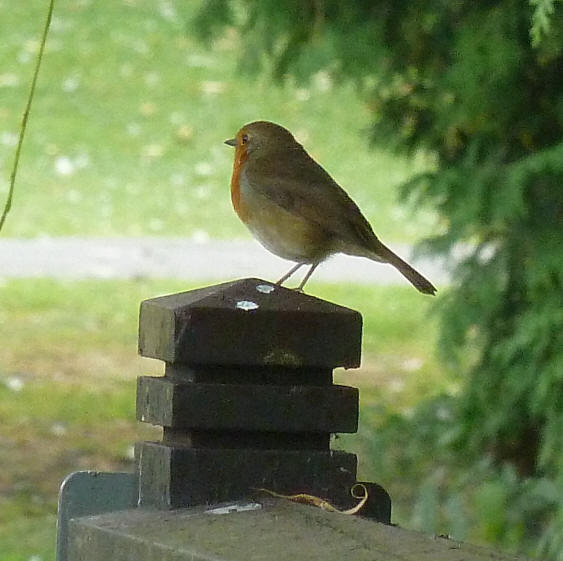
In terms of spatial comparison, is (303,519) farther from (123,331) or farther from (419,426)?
(123,331)

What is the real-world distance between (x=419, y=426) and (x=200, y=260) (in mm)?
6096

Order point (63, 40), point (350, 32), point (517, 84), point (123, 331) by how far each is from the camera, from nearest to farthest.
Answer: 1. point (517, 84)
2. point (350, 32)
3. point (123, 331)
4. point (63, 40)

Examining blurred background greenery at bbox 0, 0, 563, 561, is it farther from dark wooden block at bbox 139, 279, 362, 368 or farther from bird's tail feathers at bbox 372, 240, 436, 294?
dark wooden block at bbox 139, 279, 362, 368

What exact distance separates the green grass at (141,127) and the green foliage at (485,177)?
6.61 meters

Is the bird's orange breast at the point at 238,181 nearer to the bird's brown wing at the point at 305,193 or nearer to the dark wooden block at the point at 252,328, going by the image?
the bird's brown wing at the point at 305,193

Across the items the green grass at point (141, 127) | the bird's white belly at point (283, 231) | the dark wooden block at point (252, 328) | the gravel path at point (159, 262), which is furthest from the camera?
the green grass at point (141, 127)

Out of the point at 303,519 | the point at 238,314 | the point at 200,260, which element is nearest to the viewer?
the point at 303,519

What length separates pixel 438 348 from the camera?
5.53 m

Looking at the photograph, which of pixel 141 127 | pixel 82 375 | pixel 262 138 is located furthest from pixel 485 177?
pixel 141 127

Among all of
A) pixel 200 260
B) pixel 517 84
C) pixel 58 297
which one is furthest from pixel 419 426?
pixel 200 260

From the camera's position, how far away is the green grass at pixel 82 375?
6844 mm

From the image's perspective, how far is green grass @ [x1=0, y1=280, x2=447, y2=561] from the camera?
6.84m

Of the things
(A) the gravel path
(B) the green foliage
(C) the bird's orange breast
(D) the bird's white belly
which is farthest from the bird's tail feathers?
Answer: (A) the gravel path

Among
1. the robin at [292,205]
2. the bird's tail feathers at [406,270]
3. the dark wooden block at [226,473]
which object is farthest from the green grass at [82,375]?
the dark wooden block at [226,473]
